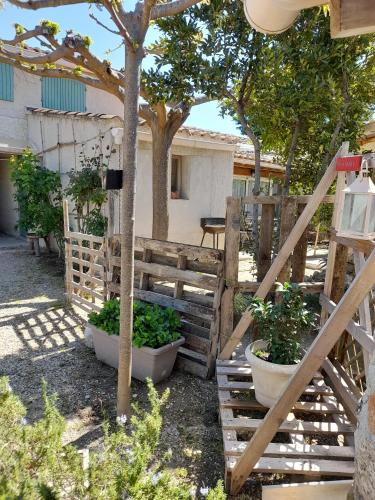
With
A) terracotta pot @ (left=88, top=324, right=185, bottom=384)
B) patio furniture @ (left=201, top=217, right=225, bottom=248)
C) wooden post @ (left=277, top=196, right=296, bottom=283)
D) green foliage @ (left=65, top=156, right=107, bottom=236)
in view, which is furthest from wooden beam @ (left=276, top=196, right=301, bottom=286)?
patio furniture @ (left=201, top=217, right=225, bottom=248)

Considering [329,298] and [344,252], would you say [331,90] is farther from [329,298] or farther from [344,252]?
[329,298]

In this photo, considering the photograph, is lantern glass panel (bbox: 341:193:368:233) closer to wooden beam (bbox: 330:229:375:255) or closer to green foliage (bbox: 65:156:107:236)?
wooden beam (bbox: 330:229:375:255)

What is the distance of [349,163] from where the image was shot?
263 cm

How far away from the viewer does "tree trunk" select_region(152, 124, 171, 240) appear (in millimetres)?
6340

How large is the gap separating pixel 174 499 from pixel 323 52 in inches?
162

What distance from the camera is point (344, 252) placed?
3.40 m

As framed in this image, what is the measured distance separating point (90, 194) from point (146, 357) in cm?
456

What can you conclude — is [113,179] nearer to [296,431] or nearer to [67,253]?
[296,431]

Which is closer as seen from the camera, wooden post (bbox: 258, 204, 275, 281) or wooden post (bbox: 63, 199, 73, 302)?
wooden post (bbox: 258, 204, 275, 281)

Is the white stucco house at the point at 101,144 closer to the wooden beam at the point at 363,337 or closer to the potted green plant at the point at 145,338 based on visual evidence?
the potted green plant at the point at 145,338

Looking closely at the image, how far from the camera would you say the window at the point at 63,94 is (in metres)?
10.1

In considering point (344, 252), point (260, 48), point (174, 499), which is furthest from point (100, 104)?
point (174, 499)

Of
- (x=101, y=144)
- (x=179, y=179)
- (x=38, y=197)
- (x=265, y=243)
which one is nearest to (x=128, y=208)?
(x=265, y=243)

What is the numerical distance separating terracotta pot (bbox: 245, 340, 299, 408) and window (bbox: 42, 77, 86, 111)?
987 centimetres
